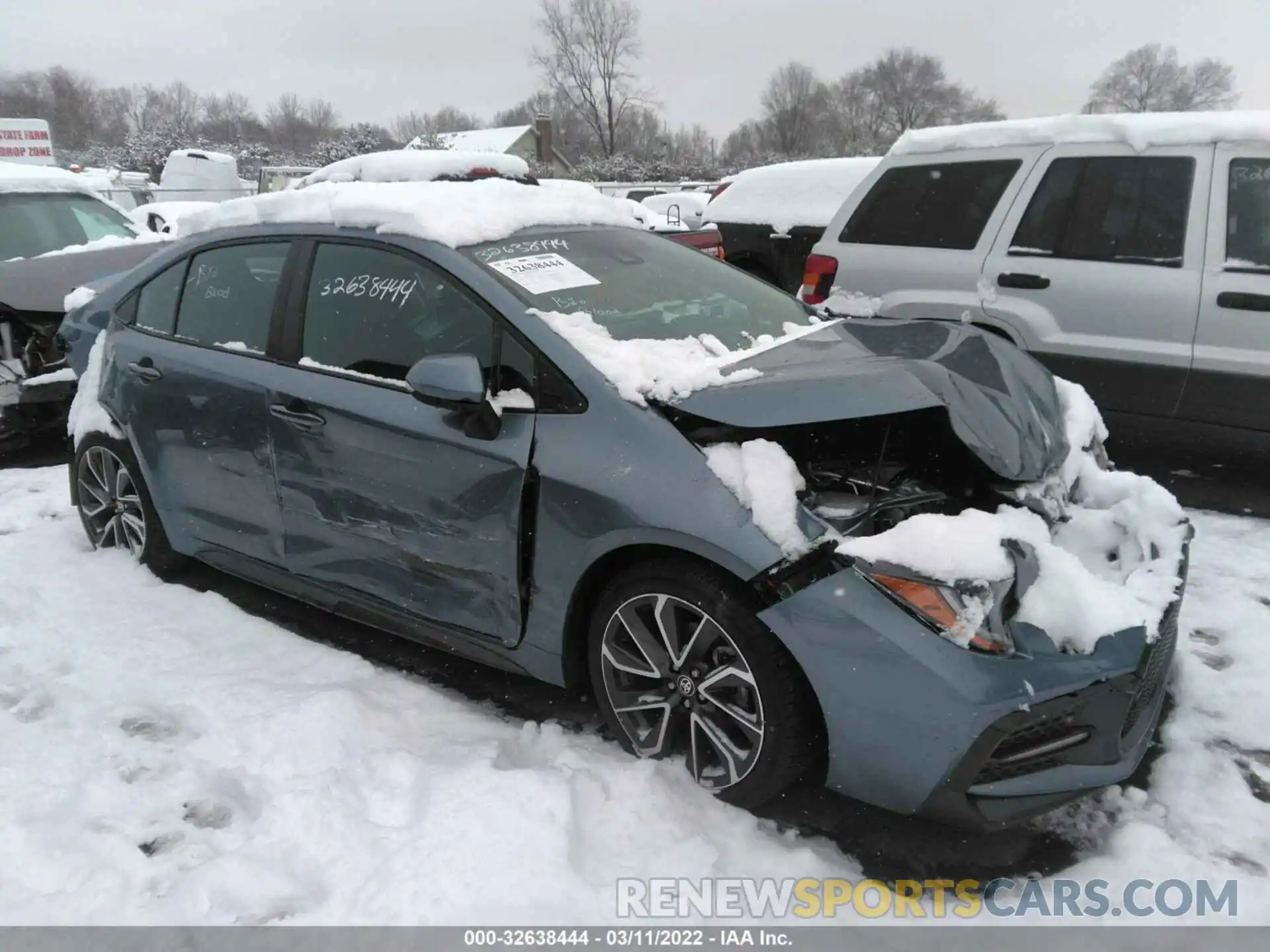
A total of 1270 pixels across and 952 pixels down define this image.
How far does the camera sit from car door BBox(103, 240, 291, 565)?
3316mm

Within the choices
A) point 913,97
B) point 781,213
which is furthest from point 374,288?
point 913,97

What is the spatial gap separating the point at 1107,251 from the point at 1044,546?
308cm

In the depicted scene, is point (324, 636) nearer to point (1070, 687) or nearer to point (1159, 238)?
point (1070, 687)

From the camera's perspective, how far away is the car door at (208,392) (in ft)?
10.9

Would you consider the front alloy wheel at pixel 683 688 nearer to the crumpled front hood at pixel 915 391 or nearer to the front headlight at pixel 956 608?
the front headlight at pixel 956 608

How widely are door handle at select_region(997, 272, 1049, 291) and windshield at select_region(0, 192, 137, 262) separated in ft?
22.1

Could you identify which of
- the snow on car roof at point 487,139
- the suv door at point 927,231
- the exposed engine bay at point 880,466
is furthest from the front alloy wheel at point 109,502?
the snow on car roof at point 487,139

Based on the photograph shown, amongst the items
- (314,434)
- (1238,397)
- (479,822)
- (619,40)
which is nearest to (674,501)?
(479,822)

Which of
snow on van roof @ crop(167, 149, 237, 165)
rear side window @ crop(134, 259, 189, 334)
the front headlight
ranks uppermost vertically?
snow on van roof @ crop(167, 149, 237, 165)

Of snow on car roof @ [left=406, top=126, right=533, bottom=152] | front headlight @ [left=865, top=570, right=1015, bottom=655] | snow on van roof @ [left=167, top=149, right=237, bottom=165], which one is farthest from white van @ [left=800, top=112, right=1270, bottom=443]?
snow on car roof @ [left=406, top=126, right=533, bottom=152]

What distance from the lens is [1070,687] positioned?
2.09 meters

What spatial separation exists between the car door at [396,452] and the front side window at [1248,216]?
3.85 metres

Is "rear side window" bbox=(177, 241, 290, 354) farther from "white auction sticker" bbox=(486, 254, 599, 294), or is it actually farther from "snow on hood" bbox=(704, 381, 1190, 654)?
"snow on hood" bbox=(704, 381, 1190, 654)

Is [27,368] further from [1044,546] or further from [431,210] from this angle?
[1044,546]
